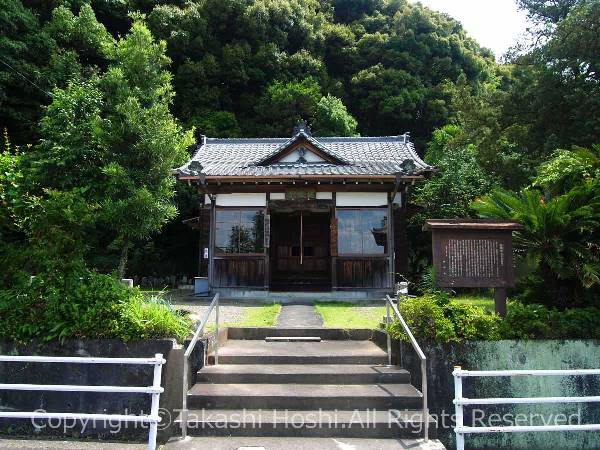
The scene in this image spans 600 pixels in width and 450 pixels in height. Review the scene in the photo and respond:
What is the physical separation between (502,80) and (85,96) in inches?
1000

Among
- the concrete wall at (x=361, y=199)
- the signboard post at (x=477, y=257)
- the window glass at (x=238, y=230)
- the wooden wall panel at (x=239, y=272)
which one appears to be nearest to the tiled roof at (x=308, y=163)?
the concrete wall at (x=361, y=199)

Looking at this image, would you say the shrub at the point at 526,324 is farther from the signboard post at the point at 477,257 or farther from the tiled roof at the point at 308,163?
the tiled roof at the point at 308,163

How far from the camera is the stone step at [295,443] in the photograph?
434 cm

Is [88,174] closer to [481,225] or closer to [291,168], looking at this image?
[291,168]

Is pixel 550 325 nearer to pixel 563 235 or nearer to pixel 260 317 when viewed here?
pixel 563 235

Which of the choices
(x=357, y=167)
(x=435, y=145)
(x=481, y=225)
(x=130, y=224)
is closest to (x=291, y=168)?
(x=357, y=167)

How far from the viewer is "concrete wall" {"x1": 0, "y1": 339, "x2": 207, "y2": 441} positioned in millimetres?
4977

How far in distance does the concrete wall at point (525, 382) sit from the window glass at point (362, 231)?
800 cm

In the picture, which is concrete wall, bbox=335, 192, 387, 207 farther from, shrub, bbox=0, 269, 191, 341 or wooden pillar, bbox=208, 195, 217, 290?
shrub, bbox=0, 269, 191, 341

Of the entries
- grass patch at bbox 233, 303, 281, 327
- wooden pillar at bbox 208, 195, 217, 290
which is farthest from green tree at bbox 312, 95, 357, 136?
grass patch at bbox 233, 303, 281, 327

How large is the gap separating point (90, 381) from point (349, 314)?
590 cm

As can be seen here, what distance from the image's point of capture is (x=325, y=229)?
626 inches

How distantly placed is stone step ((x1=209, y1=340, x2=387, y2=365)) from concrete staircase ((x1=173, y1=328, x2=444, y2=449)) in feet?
0.05

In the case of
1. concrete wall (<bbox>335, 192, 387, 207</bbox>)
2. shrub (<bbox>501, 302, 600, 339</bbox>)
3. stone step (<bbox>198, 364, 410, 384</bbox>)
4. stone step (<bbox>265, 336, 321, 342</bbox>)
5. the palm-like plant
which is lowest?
stone step (<bbox>198, 364, 410, 384</bbox>)
